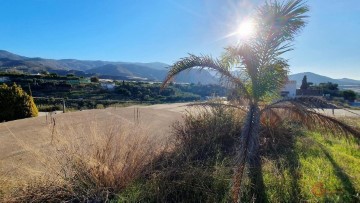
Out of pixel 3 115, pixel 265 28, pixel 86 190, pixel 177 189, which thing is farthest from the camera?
pixel 3 115

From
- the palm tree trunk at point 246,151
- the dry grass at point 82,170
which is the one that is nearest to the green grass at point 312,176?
the palm tree trunk at point 246,151

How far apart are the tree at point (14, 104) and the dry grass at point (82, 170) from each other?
935 cm

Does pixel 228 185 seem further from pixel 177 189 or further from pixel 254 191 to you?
pixel 177 189

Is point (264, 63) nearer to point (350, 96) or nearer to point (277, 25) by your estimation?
A: point (277, 25)

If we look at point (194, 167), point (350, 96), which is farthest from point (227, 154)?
point (350, 96)

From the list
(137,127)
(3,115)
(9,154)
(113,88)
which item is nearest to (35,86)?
(113,88)

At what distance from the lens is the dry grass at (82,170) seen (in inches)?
169

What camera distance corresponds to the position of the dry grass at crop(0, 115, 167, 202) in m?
4.29

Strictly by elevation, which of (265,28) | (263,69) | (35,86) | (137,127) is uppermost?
(265,28)

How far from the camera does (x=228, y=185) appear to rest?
4707mm

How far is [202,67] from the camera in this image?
6.38 m

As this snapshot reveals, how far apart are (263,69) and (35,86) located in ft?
Answer: 125

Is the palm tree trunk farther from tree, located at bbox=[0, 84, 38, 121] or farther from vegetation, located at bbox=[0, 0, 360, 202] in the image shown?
tree, located at bbox=[0, 84, 38, 121]

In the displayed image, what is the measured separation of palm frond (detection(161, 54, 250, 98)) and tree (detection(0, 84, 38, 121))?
9.99 m
